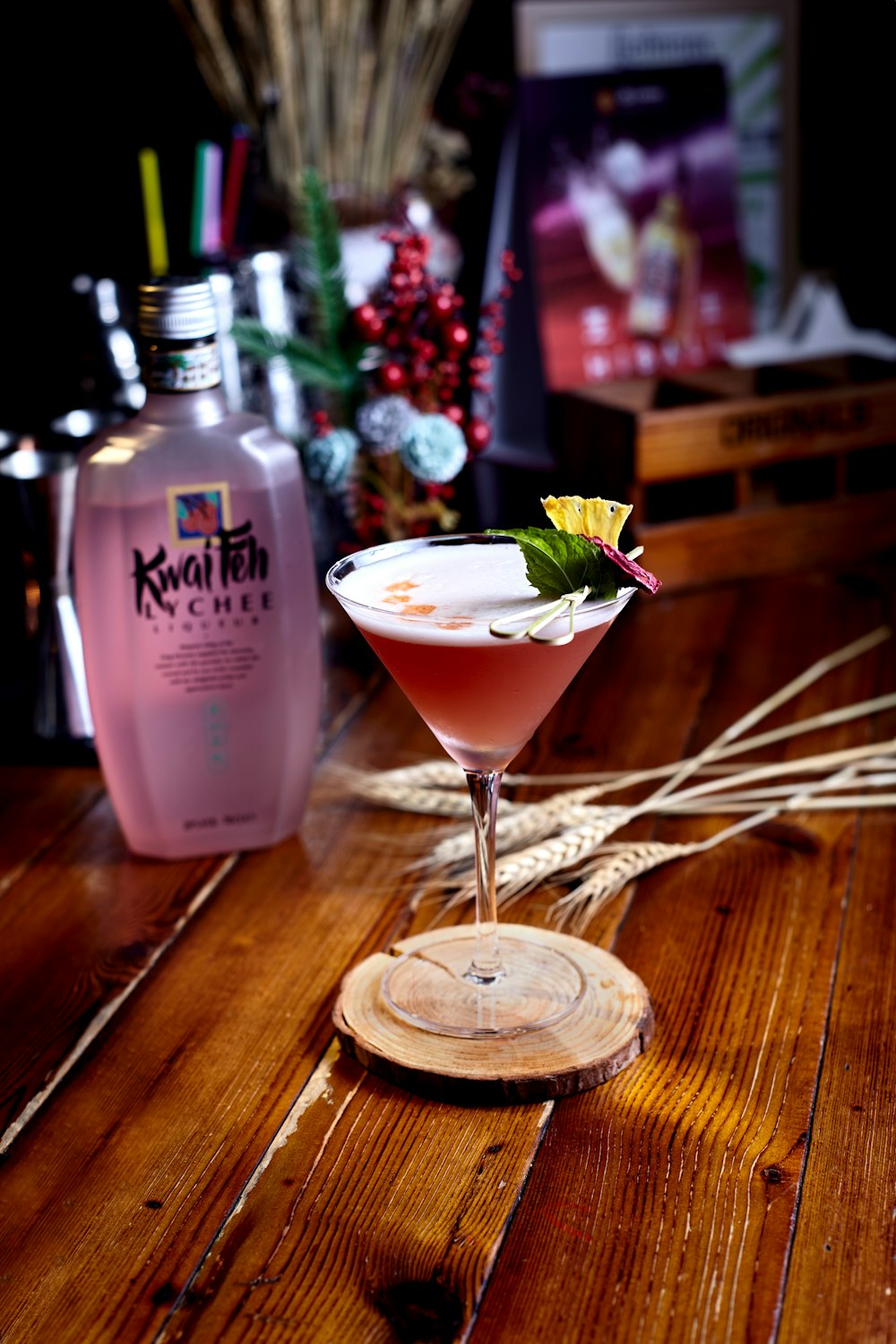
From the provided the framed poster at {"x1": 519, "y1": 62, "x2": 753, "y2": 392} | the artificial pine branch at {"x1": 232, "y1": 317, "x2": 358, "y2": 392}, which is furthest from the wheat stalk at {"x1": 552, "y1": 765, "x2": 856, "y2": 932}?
the framed poster at {"x1": 519, "y1": 62, "x2": 753, "y2": 392}

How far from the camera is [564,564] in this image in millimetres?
875

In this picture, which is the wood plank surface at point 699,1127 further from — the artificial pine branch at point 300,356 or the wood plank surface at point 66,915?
the artificial pine branch at point 300,356

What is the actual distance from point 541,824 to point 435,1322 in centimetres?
54

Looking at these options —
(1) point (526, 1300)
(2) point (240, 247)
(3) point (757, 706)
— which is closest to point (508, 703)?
(1) point (526, 1300)

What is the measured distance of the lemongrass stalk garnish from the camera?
824mm

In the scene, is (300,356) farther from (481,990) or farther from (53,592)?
(481,990)

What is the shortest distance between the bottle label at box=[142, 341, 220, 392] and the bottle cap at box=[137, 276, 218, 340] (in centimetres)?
2

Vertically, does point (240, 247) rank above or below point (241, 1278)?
above

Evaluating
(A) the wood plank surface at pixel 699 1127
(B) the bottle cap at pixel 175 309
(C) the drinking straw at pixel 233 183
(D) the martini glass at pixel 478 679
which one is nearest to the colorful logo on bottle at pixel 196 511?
(B) the bottle cap at pixel 175 309

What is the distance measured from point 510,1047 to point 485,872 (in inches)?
4.8

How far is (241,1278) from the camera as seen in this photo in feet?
2.56

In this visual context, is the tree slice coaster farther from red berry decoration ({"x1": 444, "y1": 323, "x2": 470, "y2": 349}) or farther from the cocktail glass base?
red berry decoration ({"x1": 444, "y1": 323, "x2": 470, "y2": 349})

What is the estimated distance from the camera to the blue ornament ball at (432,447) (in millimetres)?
1495

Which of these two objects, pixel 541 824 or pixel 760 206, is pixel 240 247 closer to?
pixel 541 824
